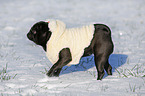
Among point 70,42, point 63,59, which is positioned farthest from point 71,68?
point 70,42

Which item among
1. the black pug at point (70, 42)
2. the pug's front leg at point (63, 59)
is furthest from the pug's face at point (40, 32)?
the pug's front leg at point (63, 59)

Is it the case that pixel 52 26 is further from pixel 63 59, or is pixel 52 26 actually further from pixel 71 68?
pixel 71 68

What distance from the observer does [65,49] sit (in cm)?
396

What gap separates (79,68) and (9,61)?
1.41 meters

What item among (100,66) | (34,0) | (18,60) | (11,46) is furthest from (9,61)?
(34,0)

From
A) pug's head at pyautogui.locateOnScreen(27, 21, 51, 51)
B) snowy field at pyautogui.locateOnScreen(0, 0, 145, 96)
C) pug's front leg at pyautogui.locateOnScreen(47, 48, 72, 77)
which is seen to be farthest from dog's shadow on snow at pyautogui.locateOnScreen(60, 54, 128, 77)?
pug's head at pyautogui.locateOnScreen(27, 21, 51, 51)

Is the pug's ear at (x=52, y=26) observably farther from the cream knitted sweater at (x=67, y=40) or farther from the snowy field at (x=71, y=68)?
the snowy field at (x=71, y=68)

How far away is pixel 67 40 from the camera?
3.96m

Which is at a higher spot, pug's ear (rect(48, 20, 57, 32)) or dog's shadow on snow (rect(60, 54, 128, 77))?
pug's ear (rect(48, 20, 57, 32))

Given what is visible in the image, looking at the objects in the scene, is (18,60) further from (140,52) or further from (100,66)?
(140,52)

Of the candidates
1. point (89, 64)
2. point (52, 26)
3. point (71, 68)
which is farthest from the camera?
point (89, 64)

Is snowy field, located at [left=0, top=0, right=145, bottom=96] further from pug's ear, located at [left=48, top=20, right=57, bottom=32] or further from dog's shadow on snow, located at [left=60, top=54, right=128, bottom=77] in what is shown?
pug's ear, located at [left=48, top=20, right=57, bottom=32]

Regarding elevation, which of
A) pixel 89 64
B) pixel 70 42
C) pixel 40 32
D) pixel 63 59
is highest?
pixel 40 32

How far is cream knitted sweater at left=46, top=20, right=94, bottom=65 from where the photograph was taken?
156 inches
